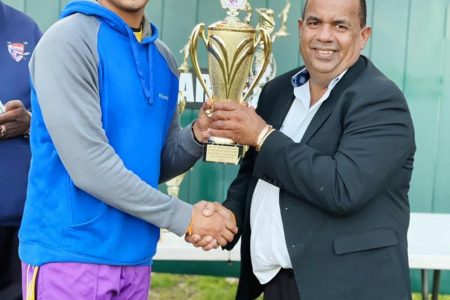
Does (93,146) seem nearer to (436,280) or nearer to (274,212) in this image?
(274,212)

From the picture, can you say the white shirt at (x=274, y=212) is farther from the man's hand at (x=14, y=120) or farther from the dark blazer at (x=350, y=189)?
the man's hand at (x=14, y=120)

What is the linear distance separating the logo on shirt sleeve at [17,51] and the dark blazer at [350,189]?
975 mm

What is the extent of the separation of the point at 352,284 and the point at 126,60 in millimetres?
817

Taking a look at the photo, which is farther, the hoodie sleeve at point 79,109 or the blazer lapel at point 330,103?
the blazer lapel at point 330,103

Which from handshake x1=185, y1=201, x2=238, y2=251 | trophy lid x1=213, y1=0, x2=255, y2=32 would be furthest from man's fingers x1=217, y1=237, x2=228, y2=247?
trophy lid x1=213, y1=0, x2=255, y2=32

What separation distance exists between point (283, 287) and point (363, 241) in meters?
0.28

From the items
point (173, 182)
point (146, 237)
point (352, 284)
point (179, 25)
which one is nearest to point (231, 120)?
point (146, 237)

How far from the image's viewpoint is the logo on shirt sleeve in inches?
99.0

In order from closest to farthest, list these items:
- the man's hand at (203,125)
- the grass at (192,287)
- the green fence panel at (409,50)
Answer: the man's hand at (203,125) → the green fence panel at (409,50) → the grass at (192,287)

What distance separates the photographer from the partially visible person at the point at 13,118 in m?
2.47

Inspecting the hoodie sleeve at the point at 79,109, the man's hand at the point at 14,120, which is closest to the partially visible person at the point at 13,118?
the man's hand at the point at 14,120

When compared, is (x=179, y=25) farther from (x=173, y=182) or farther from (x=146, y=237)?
(x=146, y=237)

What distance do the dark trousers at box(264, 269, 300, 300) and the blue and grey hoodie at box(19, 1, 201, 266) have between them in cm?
Answer: 31

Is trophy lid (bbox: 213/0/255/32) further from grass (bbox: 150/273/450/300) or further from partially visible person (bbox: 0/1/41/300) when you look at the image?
grass (bbox: 150/273/450/300)
